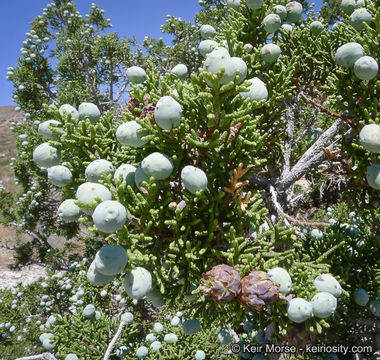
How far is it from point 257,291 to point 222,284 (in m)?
0.17

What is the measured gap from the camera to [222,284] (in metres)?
1.25

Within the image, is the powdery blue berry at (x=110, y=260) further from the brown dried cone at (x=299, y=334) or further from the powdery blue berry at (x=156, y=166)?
the brown dried cone at (x=299, y=334)

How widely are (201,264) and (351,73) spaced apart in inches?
62.2

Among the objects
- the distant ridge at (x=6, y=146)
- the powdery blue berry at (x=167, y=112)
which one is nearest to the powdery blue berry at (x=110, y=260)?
the powdery blue berry at (x=167, y=112)

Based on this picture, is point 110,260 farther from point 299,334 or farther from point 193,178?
point 299,334

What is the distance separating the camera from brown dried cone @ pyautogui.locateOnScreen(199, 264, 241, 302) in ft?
4.07

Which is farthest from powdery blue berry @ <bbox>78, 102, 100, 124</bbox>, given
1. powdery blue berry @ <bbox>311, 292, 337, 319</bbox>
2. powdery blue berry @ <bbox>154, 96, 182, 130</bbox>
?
powdery blue berry @ <bbox>311, 292, 337, 319</bbox>

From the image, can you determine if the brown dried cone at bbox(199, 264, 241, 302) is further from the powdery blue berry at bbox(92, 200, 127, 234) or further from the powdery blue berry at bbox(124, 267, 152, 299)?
the powdery blue berry at bbox(92, 200, 127, 234)

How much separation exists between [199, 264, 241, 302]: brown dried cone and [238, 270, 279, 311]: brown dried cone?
5 centimetres

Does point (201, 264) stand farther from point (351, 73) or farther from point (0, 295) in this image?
point (0, 295)

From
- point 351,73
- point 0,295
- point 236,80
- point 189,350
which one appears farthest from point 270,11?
point 0,295

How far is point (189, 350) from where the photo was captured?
3.24 meters

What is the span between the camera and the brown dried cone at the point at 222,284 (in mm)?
1241

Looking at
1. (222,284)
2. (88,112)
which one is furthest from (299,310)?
(88,112)
